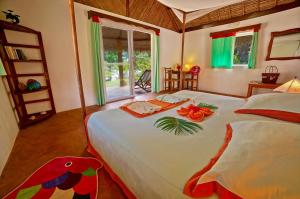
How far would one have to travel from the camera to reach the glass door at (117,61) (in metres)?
3.63

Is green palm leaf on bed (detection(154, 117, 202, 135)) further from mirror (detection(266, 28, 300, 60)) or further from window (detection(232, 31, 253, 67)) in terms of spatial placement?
window (detection(232, 31, 253, 67))

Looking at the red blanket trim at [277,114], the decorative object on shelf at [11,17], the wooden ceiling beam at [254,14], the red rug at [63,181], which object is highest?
the wooden ceiling beam at [254,14]

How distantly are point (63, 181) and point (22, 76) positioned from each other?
2234mm

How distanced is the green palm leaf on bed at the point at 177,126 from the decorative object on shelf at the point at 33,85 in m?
2.49

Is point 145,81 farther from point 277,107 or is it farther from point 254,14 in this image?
point 277,107

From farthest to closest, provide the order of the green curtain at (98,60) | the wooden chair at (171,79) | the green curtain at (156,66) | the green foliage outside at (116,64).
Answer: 1. the wooden chair at (171,79)
2. the green curtain at (156,66)
3. the green foliage outside at (116,64)
4. the green curtain at (98,60)

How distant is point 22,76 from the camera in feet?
8.13

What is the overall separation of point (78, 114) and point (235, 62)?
4622 millimetres

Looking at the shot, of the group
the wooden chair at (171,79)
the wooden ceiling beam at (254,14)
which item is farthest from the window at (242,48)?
the wooden chair at (171,79)

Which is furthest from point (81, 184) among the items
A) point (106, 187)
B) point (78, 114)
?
point (78, 114)

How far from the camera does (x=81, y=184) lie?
4.11 ft

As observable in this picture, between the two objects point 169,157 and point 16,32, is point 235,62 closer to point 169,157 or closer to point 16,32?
point 169,157

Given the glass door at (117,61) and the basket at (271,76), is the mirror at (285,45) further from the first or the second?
the glass door at (117,61)

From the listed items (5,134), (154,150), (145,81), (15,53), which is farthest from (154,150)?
(145,81)
